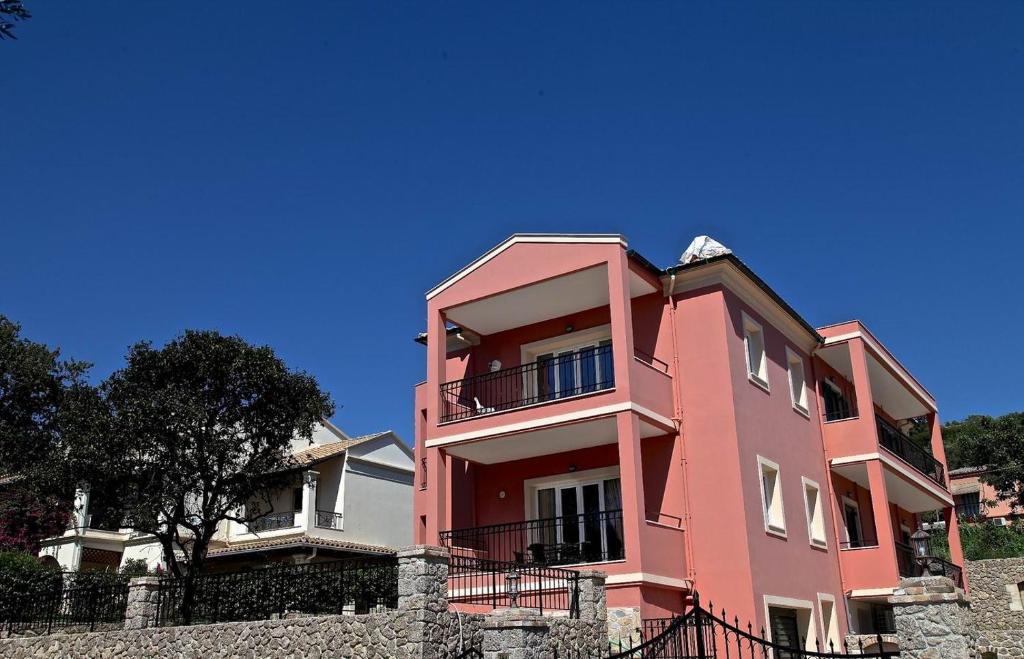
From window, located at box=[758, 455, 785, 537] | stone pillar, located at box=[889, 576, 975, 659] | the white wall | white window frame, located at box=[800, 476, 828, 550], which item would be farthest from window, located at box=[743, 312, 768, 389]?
the white wall

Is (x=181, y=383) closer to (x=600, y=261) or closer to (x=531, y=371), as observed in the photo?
(x=531, y=371)

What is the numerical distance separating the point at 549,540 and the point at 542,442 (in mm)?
2072

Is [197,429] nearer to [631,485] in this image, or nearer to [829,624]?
[631,485]

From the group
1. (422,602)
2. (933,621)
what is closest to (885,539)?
(933,621)

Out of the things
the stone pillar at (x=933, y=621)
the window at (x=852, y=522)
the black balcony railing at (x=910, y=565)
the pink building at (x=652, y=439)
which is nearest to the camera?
the stone pillar at (x=933, y=621)

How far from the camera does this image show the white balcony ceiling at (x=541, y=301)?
19047 millimetres

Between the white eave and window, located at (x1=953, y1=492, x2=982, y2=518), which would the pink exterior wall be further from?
the white eave

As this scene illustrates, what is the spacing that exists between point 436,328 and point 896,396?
15.0 metres

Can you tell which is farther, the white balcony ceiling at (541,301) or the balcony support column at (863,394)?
the balcony support column at (863,394)

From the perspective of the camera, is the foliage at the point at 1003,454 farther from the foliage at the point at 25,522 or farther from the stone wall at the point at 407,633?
the foliage at the point at 25,522

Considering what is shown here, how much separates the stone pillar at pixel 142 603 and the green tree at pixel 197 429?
4026mm

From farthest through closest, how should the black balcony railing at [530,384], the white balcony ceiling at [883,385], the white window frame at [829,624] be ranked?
the white balcony ceiling at [883,385] < the black balcony railing at [530,384] < the white window frame at [829,624]

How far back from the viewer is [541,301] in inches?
790

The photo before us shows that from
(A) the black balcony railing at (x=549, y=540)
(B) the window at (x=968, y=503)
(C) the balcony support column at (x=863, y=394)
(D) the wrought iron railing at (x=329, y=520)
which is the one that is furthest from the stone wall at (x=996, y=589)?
(D) the wrought iron railing at (x=329, y=520)
